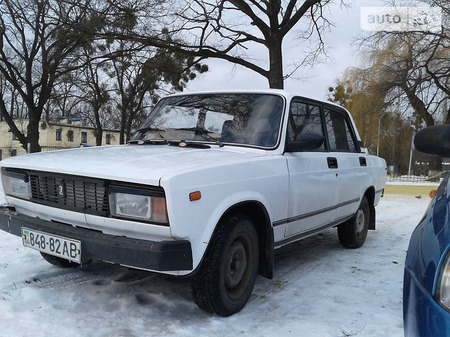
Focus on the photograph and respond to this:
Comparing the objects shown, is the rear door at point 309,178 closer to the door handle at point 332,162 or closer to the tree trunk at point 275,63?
the door handle at point 332,162

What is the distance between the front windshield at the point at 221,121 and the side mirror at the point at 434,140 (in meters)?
1.62

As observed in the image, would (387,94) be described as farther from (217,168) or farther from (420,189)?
(217,168)

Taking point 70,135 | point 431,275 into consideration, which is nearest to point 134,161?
point 431,275

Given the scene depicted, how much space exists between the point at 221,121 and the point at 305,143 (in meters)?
0.80

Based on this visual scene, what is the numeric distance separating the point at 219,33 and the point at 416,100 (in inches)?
598

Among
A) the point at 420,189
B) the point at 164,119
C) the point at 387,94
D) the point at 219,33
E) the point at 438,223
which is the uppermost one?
the point at 219,33

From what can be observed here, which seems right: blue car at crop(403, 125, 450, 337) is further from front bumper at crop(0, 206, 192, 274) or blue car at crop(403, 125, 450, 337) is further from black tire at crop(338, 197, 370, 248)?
black tire at crop(338, 197, 370, 248)

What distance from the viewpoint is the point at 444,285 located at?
5.38ft

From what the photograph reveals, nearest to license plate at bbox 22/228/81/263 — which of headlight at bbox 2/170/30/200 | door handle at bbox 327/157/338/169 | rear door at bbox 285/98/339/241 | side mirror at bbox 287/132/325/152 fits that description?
headlight at bbox 2/170/30/200

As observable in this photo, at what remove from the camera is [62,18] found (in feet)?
47.3

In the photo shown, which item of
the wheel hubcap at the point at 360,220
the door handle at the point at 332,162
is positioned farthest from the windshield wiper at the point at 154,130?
the wheel hubcap at the point at 360,220

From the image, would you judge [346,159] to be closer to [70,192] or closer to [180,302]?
[180,302]

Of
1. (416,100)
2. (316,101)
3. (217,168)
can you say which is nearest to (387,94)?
(416,100)

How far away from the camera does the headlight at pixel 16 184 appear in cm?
343
